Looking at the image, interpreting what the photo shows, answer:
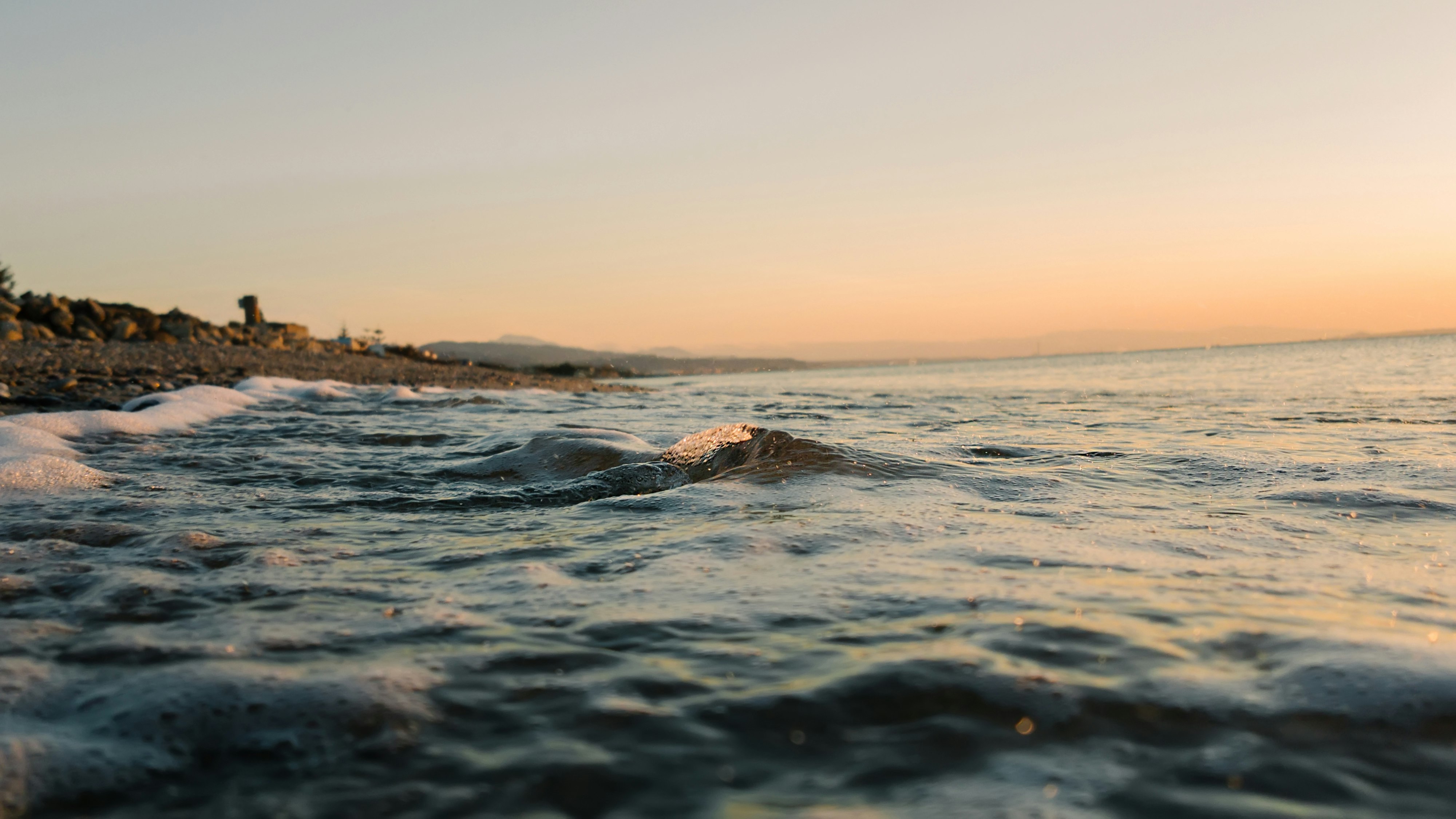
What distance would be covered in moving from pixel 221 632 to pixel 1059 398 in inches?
676

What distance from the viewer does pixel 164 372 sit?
14055mm

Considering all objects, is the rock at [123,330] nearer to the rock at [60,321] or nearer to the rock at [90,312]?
the rock at [90,312]

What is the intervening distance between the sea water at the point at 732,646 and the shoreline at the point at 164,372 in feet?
19.6

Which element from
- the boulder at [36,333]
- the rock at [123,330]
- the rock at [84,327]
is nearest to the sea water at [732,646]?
the boulder at [36,333]

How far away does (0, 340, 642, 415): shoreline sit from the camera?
1023 centimetres

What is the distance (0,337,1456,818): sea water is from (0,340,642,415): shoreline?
19.6 ft

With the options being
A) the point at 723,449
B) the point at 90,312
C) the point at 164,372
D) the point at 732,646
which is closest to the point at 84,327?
the point at 90,312

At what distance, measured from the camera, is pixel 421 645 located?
2.19 metres

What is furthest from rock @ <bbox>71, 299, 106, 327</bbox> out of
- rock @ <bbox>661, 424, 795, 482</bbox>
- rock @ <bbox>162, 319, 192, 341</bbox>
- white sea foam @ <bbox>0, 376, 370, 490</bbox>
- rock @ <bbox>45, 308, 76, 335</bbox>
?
rock @ <bbox>661, 424, 795, 482</bbox>

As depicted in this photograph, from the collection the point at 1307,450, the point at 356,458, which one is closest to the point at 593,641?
the point at 356,458

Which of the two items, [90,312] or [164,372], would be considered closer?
[164,372]

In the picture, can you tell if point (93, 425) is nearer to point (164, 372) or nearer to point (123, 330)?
point (164, 372)

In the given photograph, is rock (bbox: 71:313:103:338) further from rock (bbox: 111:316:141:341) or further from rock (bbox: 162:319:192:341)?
rock (bbox: 162:319:192:341)

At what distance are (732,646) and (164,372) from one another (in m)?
15.7
